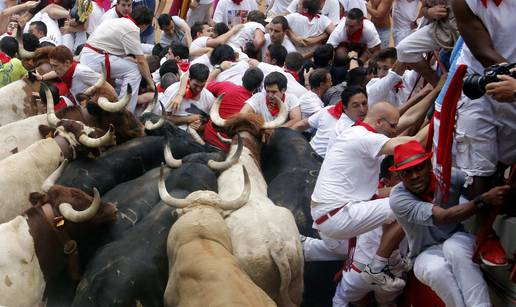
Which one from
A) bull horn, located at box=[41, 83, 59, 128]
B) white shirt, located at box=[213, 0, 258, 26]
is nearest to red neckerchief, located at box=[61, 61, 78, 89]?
bull horn, located at box=[41, 83, 59, 128]

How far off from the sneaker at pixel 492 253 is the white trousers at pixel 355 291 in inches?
58.8

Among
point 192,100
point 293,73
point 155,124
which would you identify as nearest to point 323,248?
point 155,124

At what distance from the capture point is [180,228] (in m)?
7.63

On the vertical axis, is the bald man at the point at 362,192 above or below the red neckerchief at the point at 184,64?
above

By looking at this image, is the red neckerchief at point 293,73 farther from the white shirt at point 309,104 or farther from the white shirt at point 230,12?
the white shirt at point 230,12

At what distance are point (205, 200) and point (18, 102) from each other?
4.32 metres

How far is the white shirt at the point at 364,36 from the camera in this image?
13.6 meters

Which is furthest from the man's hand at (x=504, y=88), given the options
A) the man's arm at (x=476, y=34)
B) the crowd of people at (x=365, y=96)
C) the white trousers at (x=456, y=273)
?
the white trousers at (x=456, y=273)

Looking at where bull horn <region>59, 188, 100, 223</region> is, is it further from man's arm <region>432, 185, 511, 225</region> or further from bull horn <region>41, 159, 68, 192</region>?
man's arm <region>432, 185, 511, 225</region>

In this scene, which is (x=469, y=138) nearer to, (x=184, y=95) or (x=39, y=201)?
(x=39, y=201)

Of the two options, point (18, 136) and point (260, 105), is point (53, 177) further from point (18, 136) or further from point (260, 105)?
point (260, 105)

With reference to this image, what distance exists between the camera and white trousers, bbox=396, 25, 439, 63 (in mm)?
8492

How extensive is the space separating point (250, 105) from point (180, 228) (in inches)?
139

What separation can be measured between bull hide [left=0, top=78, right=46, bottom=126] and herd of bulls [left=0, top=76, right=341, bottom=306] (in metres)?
1.06
